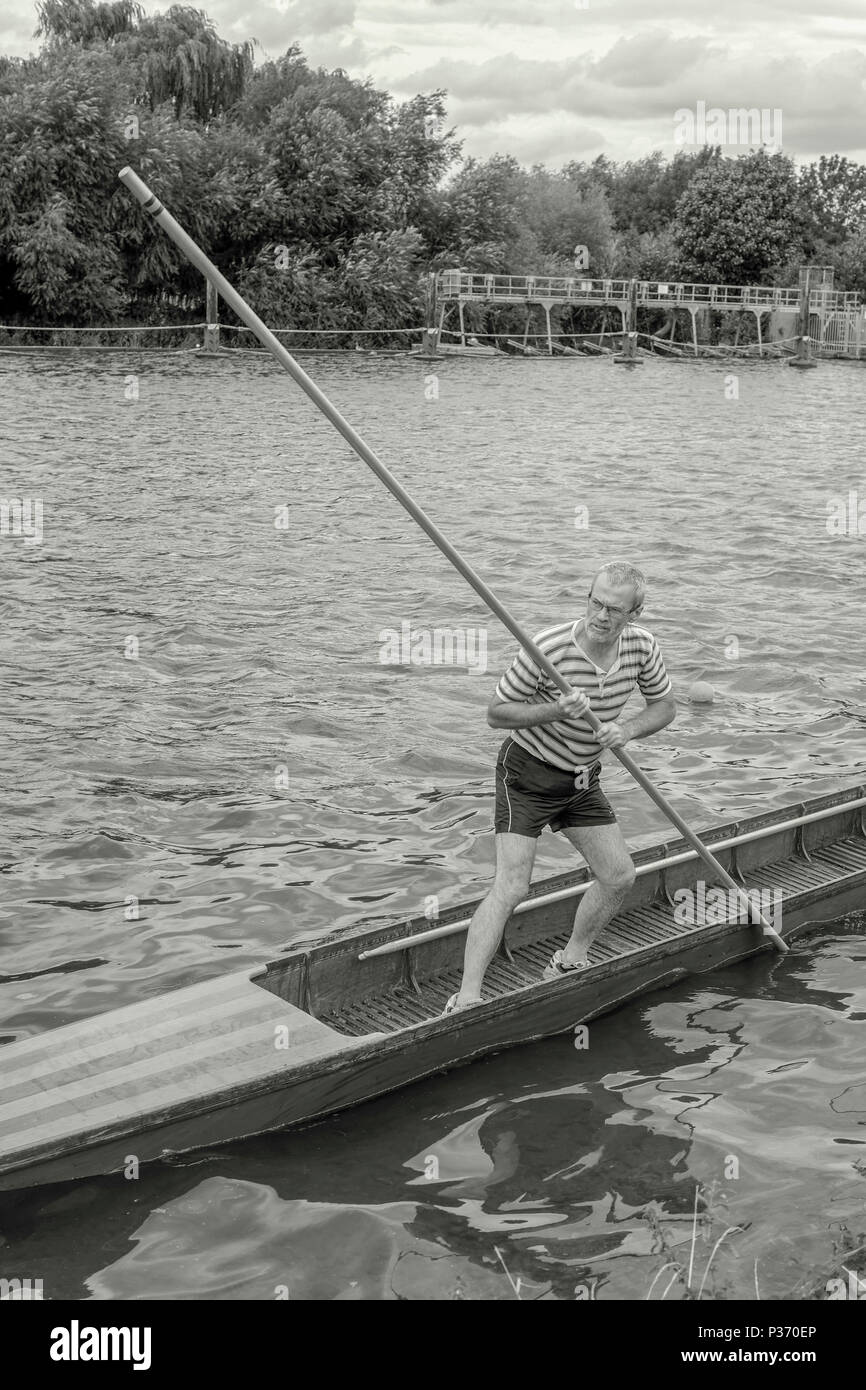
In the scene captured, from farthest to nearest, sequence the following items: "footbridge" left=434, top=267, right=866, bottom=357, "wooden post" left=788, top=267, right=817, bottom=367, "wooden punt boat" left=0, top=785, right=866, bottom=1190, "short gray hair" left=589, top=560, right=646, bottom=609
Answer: "footbridge" left=434, top=267, right=866, bottom=357 < "wooden post" left=788, top=267, right=817, bottom=367 < "short gray hair" left=589, top=560, right=646, bottom=609 < "wooden punt boat" left=0, top=785, right=866, bottom=1190

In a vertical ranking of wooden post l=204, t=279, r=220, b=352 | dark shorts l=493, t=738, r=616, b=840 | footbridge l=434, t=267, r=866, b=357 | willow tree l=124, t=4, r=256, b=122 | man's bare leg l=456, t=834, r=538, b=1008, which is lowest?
man's bare leg l=456, t=834, r=538, b=1008

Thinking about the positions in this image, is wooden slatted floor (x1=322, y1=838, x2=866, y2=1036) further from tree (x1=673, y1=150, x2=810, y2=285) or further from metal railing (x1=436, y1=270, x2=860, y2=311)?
tree (x1=673, y1=150, x2=810, y2=285)

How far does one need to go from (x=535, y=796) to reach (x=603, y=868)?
0.64 meters

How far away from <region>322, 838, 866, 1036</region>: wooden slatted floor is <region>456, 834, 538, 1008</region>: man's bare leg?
0.23 m

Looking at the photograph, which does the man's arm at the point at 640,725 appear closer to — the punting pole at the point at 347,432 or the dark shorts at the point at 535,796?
the punting pole at the point at 347,432

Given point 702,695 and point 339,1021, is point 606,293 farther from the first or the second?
point 339,1021

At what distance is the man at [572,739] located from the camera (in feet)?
23.8

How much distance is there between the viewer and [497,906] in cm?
769

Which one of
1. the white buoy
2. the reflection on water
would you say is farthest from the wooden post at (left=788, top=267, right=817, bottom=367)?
the reflection on water

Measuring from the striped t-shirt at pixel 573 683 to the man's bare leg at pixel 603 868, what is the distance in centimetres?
50

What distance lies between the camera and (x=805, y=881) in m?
10.0

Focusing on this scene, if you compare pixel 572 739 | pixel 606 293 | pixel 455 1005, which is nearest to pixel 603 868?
pixel 572 739

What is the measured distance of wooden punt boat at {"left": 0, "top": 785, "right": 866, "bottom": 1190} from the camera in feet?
21.7

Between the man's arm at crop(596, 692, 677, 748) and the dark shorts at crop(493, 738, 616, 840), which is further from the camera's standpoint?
the dark shorts at crop(493, 738, 616, 840)
